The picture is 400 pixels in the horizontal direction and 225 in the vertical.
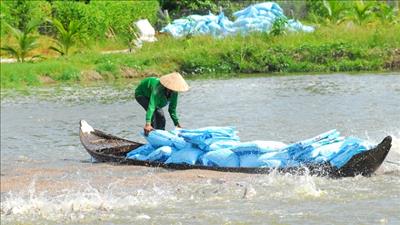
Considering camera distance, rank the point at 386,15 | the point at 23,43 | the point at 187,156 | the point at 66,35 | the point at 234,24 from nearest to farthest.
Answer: the point at 187,156 < the point at 23,43 < the point at 66,35 < the point at 386,15 < the point at 234,24

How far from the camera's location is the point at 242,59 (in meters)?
24.2

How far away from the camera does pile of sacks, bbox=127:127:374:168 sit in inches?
362

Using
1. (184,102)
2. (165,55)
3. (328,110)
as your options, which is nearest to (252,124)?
(328,110)

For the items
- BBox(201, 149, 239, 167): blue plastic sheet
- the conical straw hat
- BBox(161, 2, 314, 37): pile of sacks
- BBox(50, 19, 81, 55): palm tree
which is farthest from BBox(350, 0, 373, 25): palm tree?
BBox(201, 149, 239, 167): blue plastic sheet

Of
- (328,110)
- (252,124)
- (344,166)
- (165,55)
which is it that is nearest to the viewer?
(344,166)

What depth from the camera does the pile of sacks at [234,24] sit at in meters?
27.0

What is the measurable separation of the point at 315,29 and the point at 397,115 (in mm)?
11277

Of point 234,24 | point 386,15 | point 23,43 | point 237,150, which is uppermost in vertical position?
point 237,150

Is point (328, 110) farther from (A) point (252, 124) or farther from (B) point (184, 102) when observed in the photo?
(B) point (184, 102)

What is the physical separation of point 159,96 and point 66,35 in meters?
15.8

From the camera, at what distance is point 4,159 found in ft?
40.6

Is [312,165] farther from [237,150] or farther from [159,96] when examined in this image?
[159,96]

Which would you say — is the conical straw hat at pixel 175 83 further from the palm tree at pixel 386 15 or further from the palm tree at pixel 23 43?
the palm tree at pixel 386 15

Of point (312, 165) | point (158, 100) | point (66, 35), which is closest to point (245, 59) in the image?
point (66, 35)
